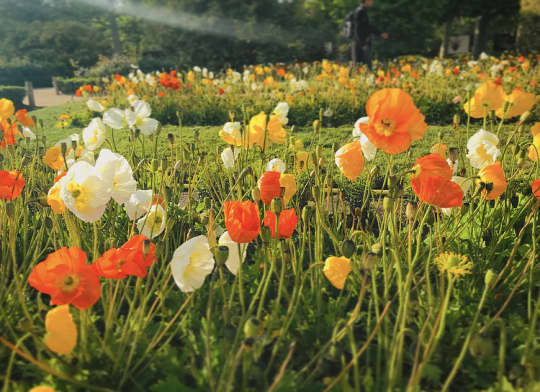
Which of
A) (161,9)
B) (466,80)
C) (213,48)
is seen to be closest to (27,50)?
(161,9)

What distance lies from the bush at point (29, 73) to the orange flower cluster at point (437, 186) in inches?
834

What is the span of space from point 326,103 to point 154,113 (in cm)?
247

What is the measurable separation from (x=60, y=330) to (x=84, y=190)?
332 millimetres

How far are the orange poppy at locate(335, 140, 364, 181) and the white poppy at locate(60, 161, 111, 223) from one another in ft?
2.36

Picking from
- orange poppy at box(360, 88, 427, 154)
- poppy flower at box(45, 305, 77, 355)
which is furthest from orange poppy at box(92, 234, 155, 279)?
orange poppy at box(360, 88, 427, 154)

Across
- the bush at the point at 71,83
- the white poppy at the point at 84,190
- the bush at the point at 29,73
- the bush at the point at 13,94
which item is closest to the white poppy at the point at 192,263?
the white poppy at the point at 84,190

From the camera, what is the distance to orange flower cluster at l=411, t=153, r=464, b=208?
3.53 ft

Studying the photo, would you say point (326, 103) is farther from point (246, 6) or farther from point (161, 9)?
point (161, 9)

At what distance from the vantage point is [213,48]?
19.8 meters

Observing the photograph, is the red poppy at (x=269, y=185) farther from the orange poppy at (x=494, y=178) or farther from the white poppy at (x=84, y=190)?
the orange poppy at (x=494, y=178)

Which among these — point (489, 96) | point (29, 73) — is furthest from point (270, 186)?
point (29, 73)

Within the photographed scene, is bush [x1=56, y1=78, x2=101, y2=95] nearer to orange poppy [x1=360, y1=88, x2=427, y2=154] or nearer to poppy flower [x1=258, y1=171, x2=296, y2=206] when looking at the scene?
poppy flower [x1=258, y1=171, x2=296, y2=206]

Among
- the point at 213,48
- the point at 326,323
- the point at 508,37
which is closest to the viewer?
the point at 326,323

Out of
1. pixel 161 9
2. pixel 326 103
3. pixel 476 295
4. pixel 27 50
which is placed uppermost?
pixel 161 9
